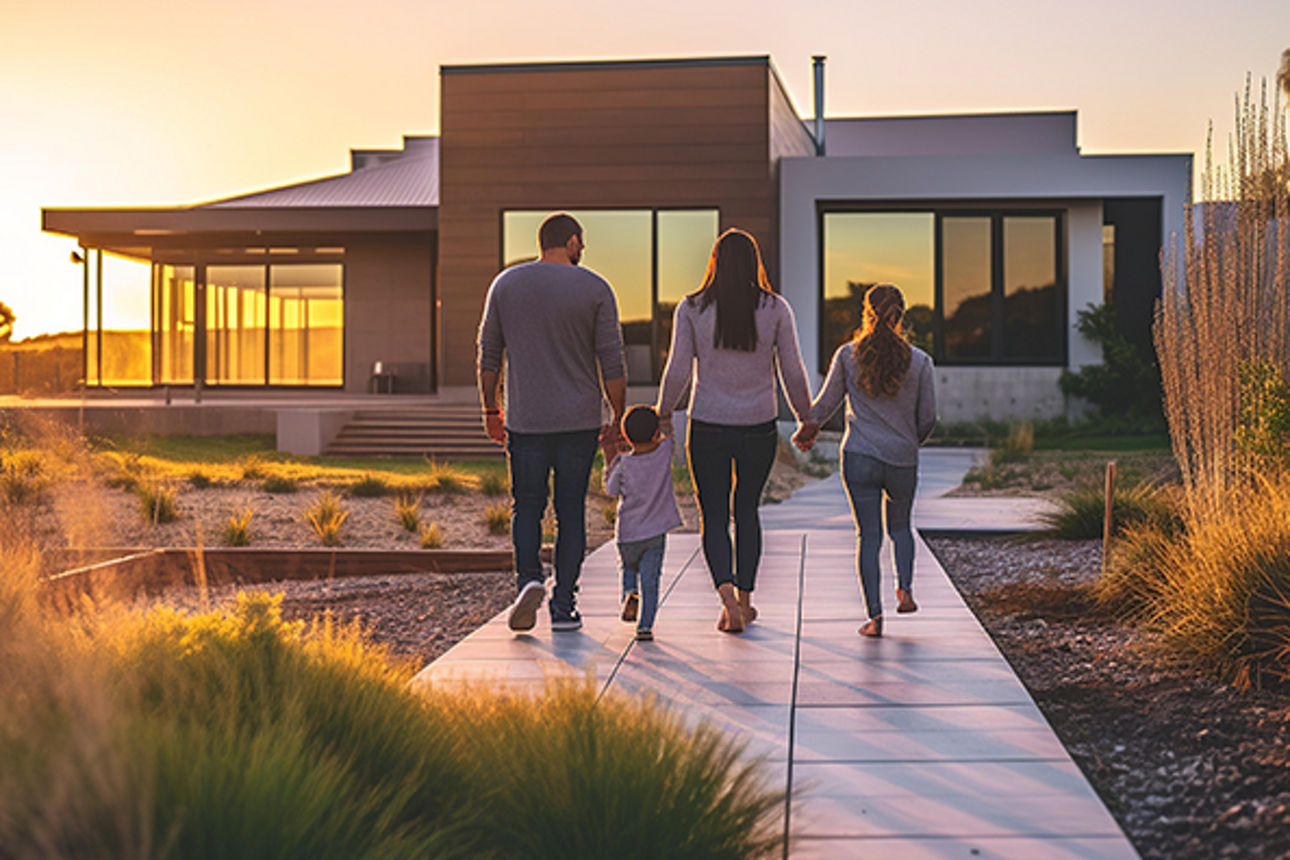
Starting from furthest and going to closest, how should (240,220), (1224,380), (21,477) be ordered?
(240,220)
(21,477)
(1224,380)

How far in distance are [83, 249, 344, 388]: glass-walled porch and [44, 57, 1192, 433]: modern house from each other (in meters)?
0.05

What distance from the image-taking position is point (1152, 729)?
14.0 feet

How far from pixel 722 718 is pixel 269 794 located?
2127mm

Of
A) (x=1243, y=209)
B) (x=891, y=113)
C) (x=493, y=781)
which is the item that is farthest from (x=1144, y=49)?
(x=891, y=113)

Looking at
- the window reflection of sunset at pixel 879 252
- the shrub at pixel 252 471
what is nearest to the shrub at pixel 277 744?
the shrub at pixel 252 471

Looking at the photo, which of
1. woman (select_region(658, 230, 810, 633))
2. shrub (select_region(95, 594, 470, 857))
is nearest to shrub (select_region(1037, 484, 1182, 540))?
woman (select_region(658, 230, 810, 633))

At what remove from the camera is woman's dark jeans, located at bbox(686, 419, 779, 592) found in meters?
5.86

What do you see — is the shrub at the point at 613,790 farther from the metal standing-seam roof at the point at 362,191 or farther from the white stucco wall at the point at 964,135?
the white stucco wall at the point at 964,135

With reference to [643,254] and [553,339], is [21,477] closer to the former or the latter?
[553,339]

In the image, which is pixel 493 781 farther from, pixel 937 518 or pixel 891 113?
pixel 891 113

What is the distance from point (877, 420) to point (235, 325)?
23752 millimetres

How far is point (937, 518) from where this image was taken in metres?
10.9

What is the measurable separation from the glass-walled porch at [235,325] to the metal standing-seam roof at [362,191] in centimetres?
126

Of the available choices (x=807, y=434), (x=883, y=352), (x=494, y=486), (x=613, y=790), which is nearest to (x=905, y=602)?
(x=807, y=434)
